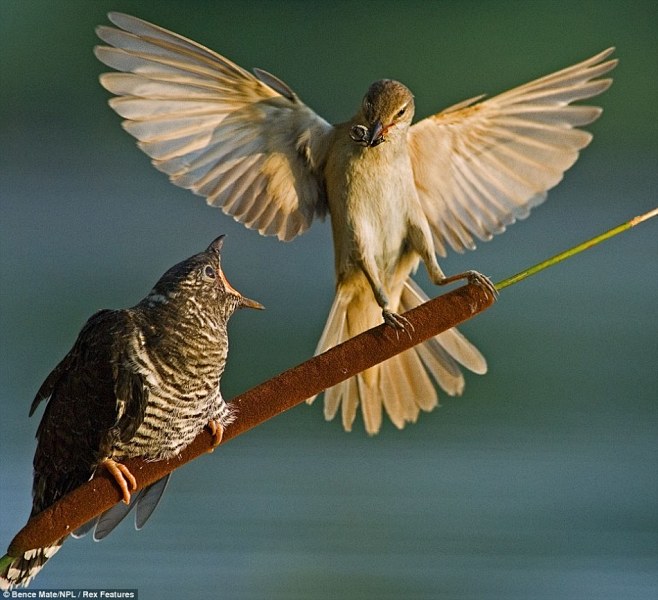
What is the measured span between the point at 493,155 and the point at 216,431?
85 centimetres

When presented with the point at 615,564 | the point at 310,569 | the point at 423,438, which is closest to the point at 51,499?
the point at 310,569

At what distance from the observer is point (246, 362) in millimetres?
3930

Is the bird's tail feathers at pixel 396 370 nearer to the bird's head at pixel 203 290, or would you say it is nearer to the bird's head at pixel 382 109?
the bird's head at pixel 382 109

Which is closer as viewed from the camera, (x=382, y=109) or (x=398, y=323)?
(x=398, y=323)

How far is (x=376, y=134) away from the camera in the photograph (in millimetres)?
1736

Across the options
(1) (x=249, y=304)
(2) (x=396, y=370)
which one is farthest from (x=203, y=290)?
(2) (x=396, y=370)

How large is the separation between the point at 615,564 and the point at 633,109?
194 cm

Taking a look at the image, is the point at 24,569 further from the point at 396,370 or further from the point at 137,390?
the point at 396,370

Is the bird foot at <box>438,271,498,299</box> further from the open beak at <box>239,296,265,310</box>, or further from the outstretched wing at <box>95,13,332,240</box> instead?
the outstretched wing at <box>95,13,332,240</box>

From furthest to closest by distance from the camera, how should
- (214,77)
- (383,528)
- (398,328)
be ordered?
(383,528) < (214,77) < (398,328)

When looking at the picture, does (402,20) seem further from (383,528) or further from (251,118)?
(251,118)

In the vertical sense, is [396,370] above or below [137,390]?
below

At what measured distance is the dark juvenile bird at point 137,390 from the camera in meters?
1.38

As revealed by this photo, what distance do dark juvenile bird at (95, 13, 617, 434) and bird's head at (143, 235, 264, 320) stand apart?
1.13ft
